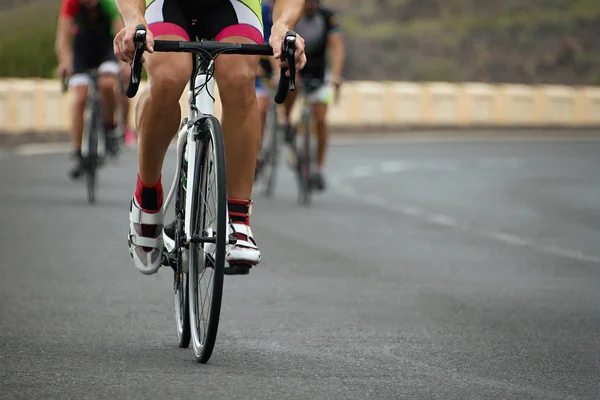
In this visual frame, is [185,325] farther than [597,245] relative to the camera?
No

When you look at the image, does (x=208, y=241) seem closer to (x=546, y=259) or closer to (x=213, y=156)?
(x=213, y=156)

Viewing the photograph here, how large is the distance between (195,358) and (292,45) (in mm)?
1213

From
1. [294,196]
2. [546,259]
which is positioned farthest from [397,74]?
[546,259]

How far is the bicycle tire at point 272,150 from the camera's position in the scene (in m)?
15.1

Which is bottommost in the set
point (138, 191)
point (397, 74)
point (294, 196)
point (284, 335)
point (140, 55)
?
point (397, 74)

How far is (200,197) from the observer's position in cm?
556

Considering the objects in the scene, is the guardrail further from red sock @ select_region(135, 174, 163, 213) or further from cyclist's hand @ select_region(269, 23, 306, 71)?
cyclist's hand @ select_region(269, 23, 306, 71)

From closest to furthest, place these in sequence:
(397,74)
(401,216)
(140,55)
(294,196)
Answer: (140,55)
(401,216)
(294,196)
(397,74)

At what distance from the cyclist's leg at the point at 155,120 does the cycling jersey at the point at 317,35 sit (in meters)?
8.64

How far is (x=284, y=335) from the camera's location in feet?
20.9

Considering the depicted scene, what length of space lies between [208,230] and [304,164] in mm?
9093

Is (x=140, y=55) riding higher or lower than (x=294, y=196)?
higher

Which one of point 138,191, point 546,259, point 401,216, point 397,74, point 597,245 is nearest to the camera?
point 138,191

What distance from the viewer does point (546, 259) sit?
32.6ft
